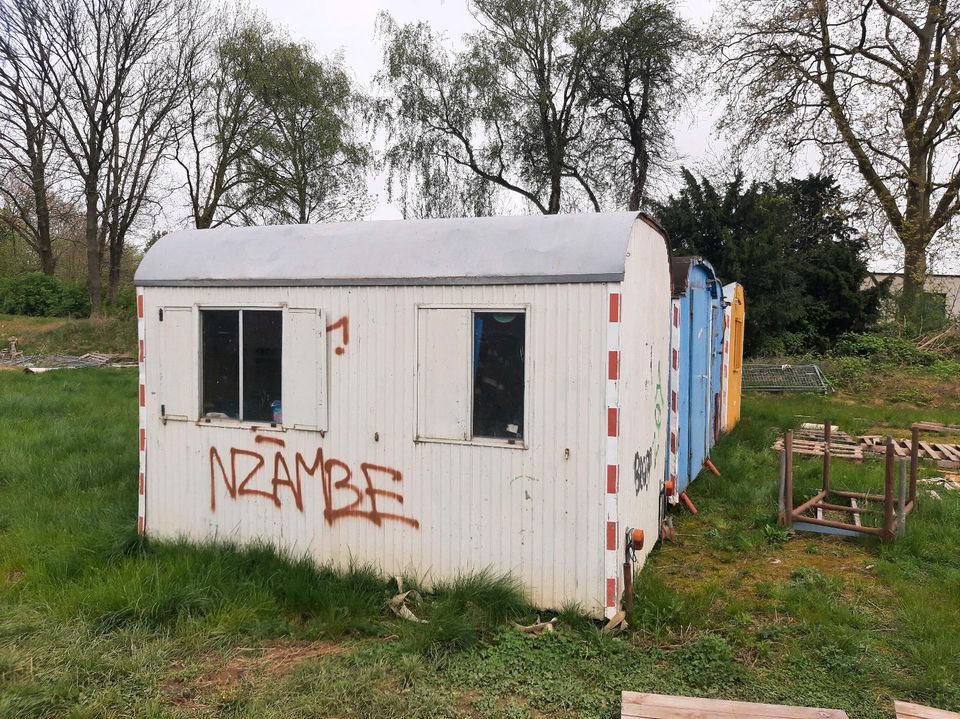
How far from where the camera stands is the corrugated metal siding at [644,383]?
4902 millimetres

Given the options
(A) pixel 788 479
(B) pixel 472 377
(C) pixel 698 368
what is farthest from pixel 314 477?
(C) pixel 698 368

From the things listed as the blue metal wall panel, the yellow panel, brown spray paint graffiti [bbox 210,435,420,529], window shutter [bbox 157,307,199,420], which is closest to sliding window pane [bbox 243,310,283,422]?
brown spray paint graffiti [bbox 210,435,420,529]

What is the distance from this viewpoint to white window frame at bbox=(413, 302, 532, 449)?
492 cm

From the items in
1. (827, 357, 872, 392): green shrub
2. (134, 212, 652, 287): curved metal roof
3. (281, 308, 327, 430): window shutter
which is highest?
(134, 212, 652, 287): curved metal roof

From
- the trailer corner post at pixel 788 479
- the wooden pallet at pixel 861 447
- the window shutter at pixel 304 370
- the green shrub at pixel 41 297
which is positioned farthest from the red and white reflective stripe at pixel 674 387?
the green shrub at pixel 41 297

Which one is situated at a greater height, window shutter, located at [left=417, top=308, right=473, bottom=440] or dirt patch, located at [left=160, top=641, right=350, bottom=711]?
window shutter, located at [left=417, top=308, right=473, bottom=440]

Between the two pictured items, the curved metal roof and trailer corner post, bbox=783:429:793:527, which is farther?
trailer corner post, bbox=783:429:793:527

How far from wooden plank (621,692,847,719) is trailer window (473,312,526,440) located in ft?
6.28

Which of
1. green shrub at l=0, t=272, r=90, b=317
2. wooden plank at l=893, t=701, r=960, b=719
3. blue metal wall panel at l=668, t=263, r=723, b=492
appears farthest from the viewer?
green shrub at l=0, t=272, r=90, b=317

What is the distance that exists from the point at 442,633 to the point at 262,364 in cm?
257

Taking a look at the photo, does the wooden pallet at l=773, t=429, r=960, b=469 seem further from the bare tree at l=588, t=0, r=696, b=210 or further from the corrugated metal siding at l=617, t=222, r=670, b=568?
the bare tree at l=588, t=0, r=696, b=210

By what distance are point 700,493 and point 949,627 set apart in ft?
12.2

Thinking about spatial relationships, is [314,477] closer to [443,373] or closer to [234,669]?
[443,373]

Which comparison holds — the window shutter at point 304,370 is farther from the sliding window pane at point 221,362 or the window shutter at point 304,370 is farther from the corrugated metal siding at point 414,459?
the sliding window pane at point 221,362
